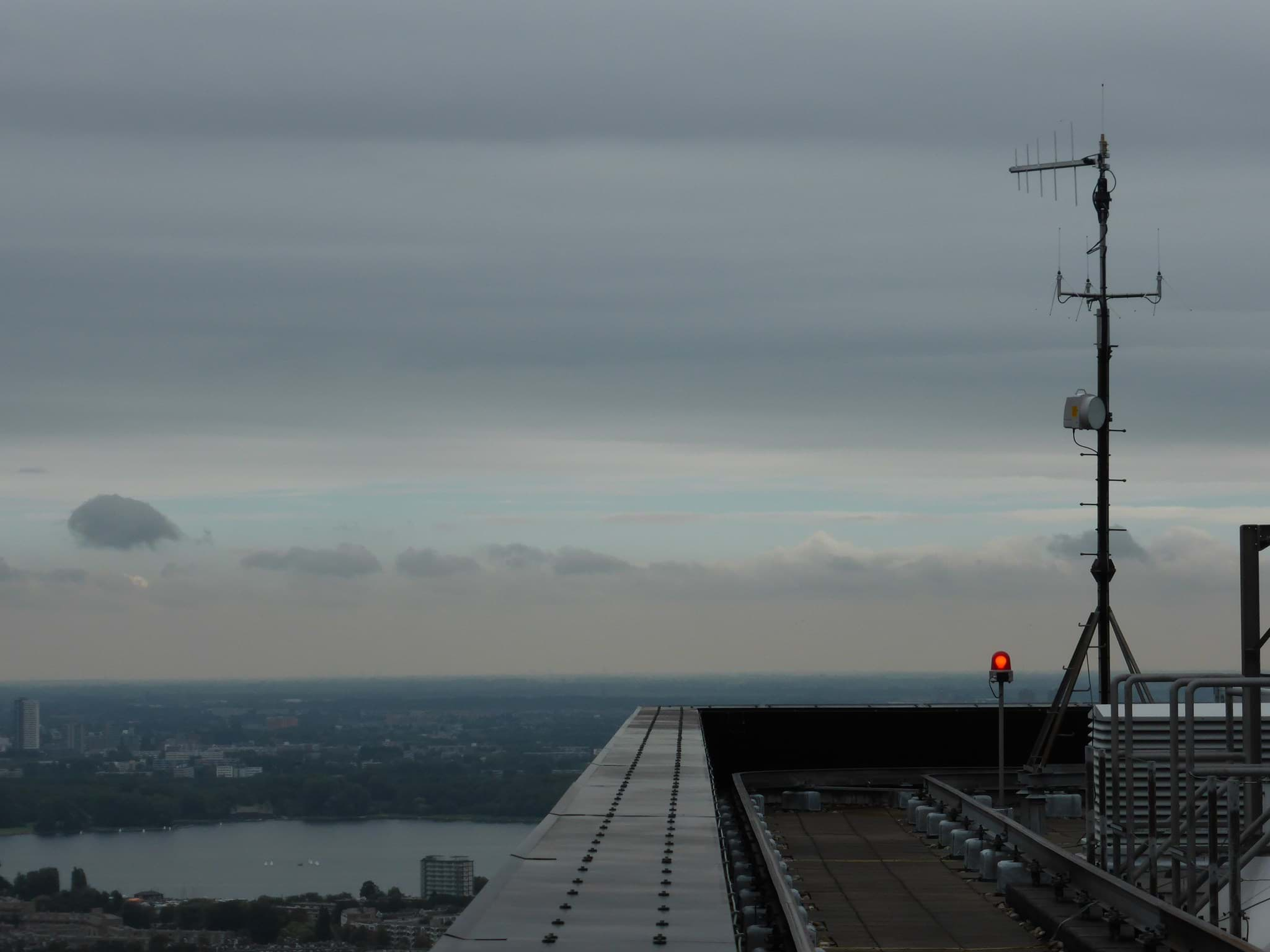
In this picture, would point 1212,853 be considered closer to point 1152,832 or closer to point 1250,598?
point 1152,832

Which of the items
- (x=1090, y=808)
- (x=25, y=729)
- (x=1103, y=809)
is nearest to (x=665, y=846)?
(x=1103, y=809)

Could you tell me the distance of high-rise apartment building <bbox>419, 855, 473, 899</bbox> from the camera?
17.9 metres

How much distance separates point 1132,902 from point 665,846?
3.38m

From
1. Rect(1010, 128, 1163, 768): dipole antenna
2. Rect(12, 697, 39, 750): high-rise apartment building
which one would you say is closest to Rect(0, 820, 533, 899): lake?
Rect(1010, 128, 1163, 768): dipole antenna

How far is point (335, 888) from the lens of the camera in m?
36.6

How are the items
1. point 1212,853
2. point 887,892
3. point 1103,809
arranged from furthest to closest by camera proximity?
1. point 1103,809
2. point 887,892
3. point 1212,853

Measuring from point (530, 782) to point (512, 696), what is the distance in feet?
347

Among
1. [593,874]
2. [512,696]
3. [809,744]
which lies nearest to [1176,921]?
[593,874]

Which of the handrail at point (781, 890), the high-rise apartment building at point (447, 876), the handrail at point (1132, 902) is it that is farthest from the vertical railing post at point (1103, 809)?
the high-rise apartment building at point (447, 876)

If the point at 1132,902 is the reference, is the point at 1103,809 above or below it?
above

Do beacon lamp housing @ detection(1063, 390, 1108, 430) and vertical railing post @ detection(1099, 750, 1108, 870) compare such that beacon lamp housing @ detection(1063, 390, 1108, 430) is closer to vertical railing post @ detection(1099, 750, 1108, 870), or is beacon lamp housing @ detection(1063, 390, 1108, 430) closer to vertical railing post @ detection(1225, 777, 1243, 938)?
vertical railing post @ detection(1099, 750, 1108, 870)

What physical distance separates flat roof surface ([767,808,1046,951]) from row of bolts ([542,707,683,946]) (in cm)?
143

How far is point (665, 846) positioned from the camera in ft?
41.5

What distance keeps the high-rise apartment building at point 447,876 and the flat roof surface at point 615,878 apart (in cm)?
146
